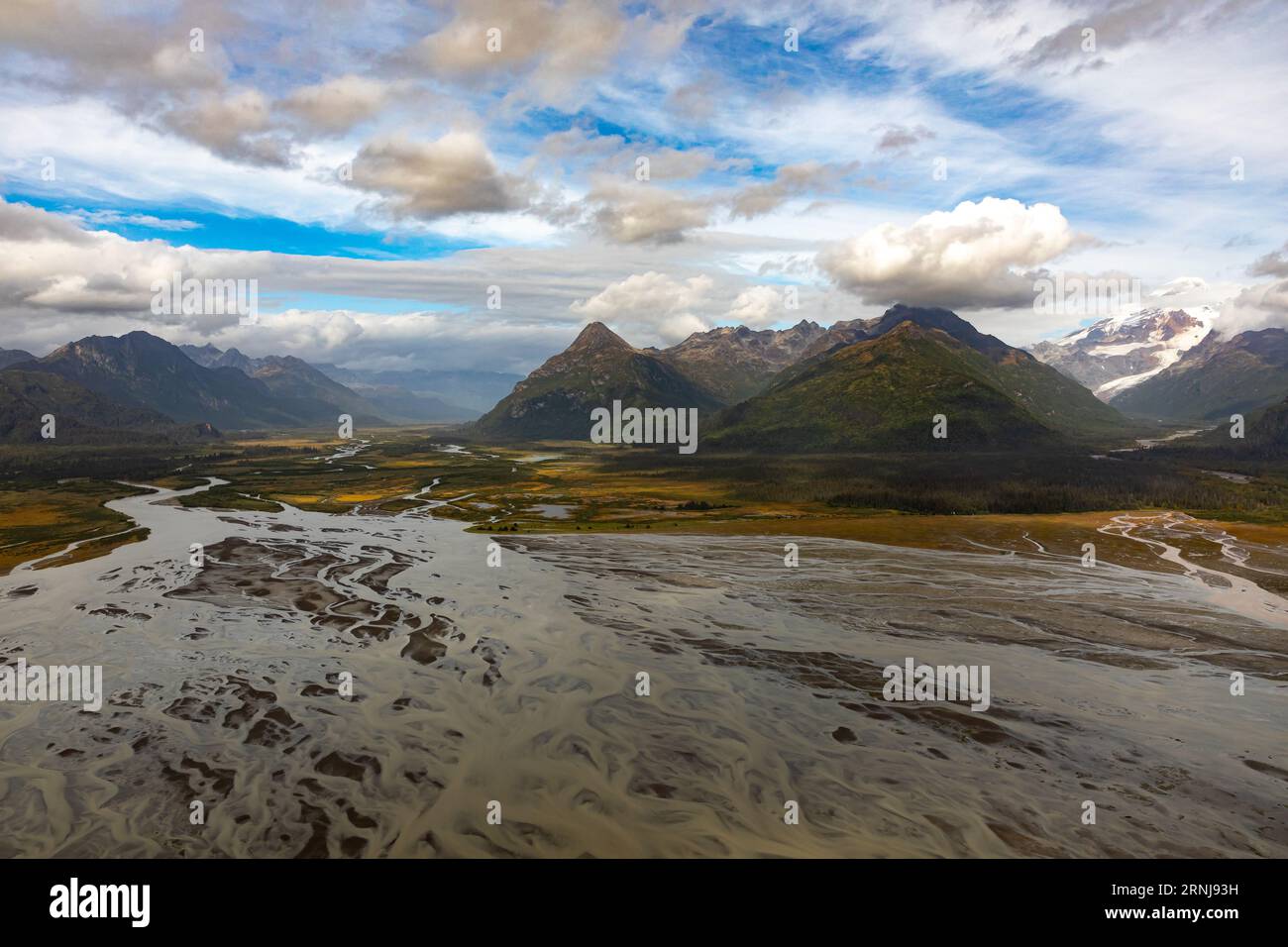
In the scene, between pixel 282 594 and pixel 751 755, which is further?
pixel 282 594

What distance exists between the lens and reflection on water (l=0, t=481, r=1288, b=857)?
34219 millimetres

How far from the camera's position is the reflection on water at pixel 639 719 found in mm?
34219

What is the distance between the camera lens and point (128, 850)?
32375 mm

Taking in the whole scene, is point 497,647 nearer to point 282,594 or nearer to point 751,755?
point 751,755

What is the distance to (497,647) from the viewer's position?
203 feet

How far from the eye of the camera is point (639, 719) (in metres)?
47.2

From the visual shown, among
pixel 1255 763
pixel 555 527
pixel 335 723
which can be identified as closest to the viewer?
pixel 1255 763
